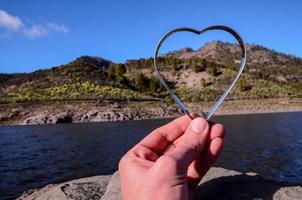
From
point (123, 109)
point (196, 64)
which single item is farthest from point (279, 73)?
Result: point (123, 109)

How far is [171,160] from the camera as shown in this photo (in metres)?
3.76

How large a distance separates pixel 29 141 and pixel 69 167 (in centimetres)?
1684

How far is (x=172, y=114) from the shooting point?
7606cm

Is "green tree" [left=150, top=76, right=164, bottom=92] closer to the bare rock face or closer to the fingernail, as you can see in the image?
the bare rock face

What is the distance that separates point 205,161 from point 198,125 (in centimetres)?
52

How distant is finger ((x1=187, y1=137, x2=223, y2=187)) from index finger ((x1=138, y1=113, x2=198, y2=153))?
1.25 feet

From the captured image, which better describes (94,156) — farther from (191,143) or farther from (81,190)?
(191,143)

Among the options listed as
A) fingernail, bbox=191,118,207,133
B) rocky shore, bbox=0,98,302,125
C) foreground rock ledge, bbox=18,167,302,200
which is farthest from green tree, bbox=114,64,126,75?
fingernail, bbox=191,118,207,133

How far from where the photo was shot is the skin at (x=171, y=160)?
3.66 meters

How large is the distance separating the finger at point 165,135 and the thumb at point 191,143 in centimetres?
19

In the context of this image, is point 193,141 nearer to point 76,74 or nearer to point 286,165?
point 286,165

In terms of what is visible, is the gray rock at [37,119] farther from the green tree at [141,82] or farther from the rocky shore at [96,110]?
the green tree at [141,82]

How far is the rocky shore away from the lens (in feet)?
229

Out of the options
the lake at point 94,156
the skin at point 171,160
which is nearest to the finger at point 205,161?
the skin at point 171,160
